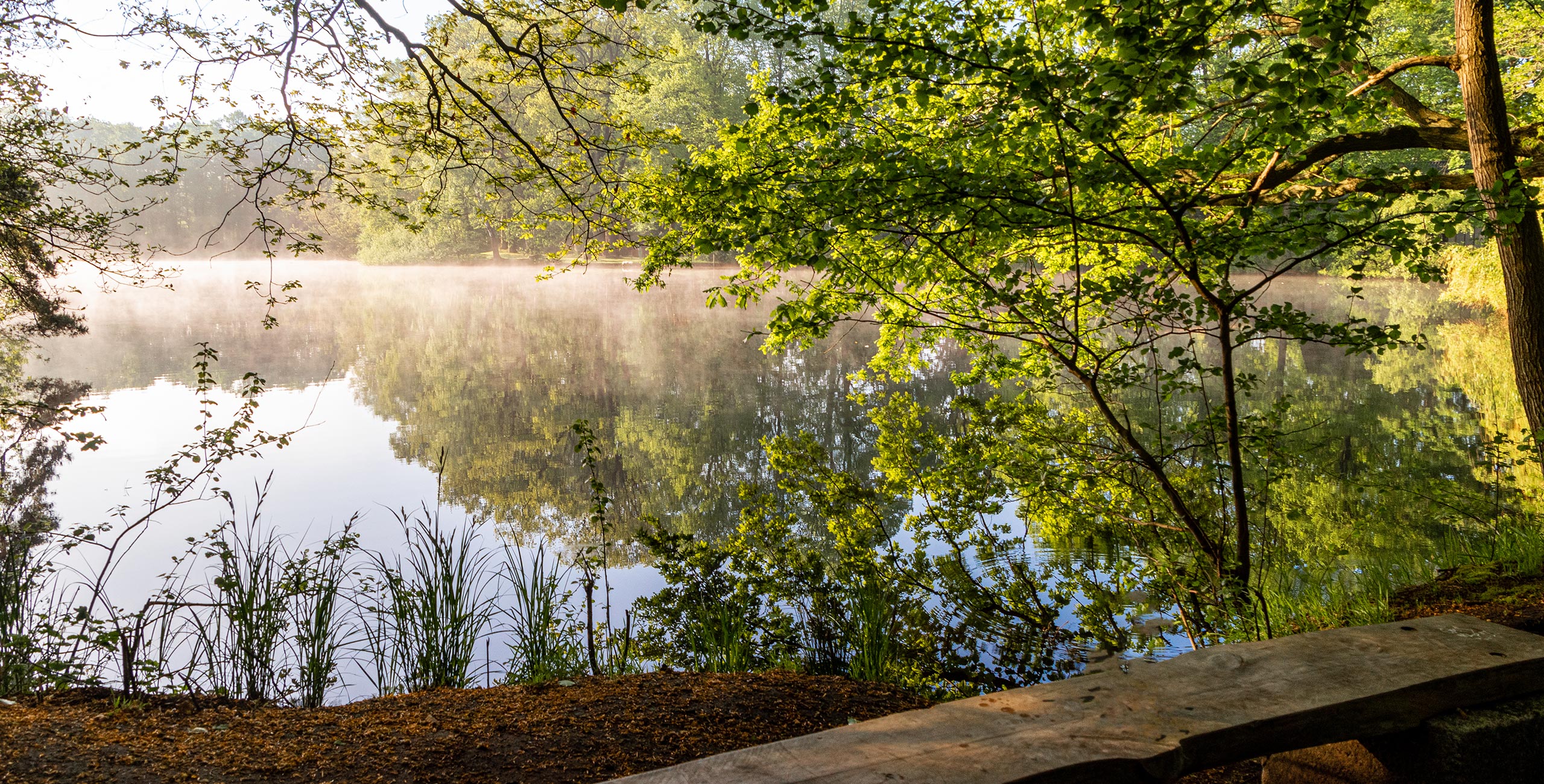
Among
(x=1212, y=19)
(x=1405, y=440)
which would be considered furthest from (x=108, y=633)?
(x=1405, y=440)

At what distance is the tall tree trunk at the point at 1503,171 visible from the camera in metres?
4.23

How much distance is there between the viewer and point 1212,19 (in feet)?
8.80

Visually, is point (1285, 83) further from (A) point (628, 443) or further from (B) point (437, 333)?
(B) point (437, 333)

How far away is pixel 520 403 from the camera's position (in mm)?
12555

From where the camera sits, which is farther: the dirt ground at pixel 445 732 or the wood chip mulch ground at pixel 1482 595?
the wood chip mulch ground at pixel 1482 595

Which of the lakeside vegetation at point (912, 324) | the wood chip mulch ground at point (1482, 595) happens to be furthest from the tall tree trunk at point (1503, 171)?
the wood chip mulch ground at point (1482, 595)

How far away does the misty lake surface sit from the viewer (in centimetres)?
786

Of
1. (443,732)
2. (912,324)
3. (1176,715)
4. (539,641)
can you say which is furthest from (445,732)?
(912,324)

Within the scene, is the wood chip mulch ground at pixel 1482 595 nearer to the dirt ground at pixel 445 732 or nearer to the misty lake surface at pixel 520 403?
the dirt ground at pixel 445 732

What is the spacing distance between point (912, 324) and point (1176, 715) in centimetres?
245

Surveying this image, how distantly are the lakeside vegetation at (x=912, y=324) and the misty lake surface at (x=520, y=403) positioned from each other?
11.6 inches

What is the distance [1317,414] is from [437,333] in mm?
17844

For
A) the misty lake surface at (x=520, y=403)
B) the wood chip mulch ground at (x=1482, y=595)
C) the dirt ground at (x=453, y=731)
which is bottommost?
the wood chip mulch ground at (x=1482, y=595)

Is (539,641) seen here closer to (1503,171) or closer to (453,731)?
(453,731)
